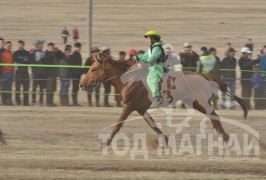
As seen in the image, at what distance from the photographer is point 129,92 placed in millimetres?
11984

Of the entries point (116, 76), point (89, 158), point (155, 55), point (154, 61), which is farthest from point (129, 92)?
point (89, 158)

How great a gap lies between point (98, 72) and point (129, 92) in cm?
84

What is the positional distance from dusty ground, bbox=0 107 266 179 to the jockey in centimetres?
85

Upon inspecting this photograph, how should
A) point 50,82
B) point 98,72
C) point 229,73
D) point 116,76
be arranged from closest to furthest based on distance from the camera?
point 116,76 < point 98,72 < point 50,82 < point 229,73

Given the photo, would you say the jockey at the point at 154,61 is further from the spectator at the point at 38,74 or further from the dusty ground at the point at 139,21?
the dusty ground at the point at 139,21

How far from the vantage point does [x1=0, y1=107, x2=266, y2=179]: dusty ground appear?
31.7 feet

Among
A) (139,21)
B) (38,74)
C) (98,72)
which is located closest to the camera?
(98,72)

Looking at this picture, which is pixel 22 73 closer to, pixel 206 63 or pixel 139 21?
pixel 206 63

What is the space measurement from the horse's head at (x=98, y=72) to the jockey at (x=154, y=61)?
599 mm

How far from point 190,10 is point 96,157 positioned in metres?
40.8

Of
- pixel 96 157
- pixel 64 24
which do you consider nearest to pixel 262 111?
pixel 96 157

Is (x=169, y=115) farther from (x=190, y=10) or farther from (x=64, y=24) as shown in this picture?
(x=190, y=10)

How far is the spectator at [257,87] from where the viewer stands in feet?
62.5

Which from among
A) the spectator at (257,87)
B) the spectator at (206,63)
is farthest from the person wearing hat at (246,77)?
the spectator at (206,63)
